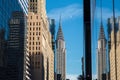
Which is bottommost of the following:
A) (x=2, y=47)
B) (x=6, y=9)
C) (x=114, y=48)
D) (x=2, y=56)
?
(x=114, y=48)

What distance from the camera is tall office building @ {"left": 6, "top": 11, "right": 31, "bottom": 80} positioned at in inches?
4599

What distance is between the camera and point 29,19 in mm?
172375

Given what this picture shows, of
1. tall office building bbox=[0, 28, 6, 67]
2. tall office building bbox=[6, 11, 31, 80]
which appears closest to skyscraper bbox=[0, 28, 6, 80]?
tall office building bbox=[0, 28, 6, 67]

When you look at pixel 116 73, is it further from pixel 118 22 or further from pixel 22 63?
pixel 22 63

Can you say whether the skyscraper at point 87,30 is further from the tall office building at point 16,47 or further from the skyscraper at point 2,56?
the tall office building at point 16,47

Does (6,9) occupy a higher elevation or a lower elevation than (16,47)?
higher

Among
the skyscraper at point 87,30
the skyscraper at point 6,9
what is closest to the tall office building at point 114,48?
the skyscraper at point 87,30

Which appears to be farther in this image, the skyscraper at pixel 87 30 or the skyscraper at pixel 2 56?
the skyscraper at pixel 2 56

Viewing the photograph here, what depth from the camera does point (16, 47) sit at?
127938 millimetres

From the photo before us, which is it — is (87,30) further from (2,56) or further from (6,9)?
(6,9)

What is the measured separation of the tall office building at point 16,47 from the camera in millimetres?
116812

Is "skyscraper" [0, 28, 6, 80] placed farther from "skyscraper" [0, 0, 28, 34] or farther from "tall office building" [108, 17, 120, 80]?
"tall office building" [108, 17, 120, 80]

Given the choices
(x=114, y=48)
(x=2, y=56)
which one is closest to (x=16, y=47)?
(x=2, y=56)

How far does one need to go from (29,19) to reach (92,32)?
513 ft
